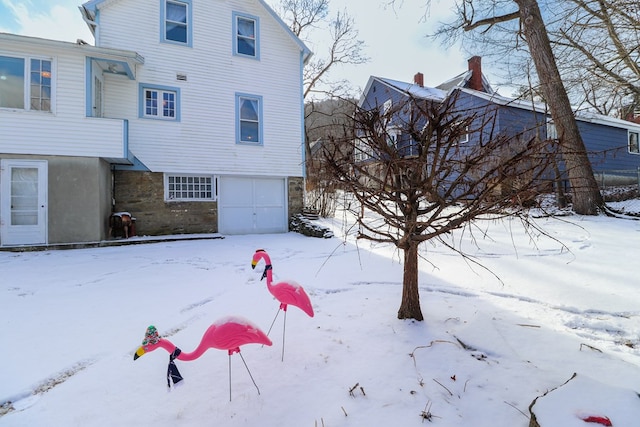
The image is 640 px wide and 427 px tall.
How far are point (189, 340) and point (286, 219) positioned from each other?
8.92 m

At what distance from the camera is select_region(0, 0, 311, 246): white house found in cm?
786

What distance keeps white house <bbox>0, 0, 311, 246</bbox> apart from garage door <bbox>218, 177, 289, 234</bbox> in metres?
0.04

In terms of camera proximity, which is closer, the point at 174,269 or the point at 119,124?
the point at 174,269

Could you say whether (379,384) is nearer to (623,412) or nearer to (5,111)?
(623,412)

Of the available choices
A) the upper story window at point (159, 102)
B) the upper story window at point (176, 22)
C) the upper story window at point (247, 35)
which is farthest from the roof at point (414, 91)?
the upper story window at point (176, 22)

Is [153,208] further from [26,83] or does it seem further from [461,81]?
[461,81]

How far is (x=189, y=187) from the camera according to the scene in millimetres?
10461

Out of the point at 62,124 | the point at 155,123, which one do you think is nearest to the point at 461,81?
the point at 155,123

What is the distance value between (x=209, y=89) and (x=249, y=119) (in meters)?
1.62

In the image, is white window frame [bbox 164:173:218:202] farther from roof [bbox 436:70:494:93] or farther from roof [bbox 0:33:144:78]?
roof [bbox 436:70:494:93]

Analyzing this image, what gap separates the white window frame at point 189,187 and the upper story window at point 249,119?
6.11 ft

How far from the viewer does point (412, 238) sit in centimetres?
278

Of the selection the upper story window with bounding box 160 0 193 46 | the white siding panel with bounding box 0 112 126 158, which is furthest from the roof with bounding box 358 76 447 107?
the white siding panel with bounding box 0 112 126 158

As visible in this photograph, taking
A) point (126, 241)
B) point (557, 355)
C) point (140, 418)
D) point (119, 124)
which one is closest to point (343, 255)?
point (557, 355)
